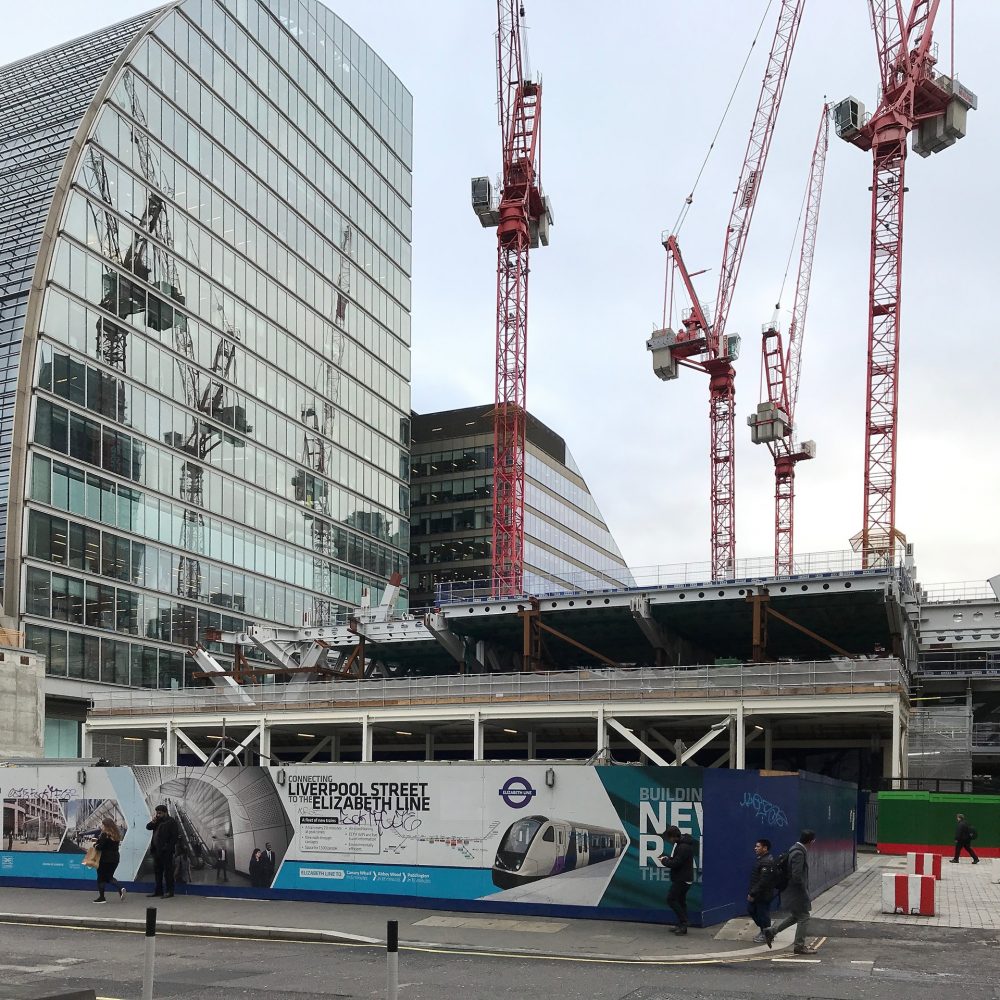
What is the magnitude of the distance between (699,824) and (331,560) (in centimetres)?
8443

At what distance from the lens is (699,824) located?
19422mm

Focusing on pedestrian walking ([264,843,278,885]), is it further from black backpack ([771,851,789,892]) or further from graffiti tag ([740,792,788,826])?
black backpack ([771,851,789,892])

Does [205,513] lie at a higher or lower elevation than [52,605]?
higher

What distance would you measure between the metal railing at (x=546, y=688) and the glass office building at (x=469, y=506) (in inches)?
2529

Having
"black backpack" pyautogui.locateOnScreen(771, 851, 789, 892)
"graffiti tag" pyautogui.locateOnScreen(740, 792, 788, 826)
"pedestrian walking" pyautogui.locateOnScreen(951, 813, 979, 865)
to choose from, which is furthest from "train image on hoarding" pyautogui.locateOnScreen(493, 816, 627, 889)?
"pedestrian walking" pyautogui.locateOnScreen(951, 813, 979, 865)

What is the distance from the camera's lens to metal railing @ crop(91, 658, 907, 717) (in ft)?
154

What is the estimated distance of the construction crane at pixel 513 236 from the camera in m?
102

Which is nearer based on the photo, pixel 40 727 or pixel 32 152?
pixel 40 727

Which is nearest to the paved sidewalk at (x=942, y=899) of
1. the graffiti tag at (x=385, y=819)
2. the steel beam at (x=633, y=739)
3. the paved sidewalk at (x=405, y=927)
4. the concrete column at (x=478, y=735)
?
the paved sidewalk at (x=405, y=927)

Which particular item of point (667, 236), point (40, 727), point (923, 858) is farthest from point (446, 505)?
point (923, 858)

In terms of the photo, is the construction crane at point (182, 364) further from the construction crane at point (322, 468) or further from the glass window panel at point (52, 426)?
the construction crane at point (322, 468)

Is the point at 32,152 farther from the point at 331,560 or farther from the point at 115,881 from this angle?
the point at 115,881

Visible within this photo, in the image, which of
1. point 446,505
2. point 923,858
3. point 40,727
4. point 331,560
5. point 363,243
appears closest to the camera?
point 923,858

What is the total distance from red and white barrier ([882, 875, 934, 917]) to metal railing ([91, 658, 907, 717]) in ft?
79.8
